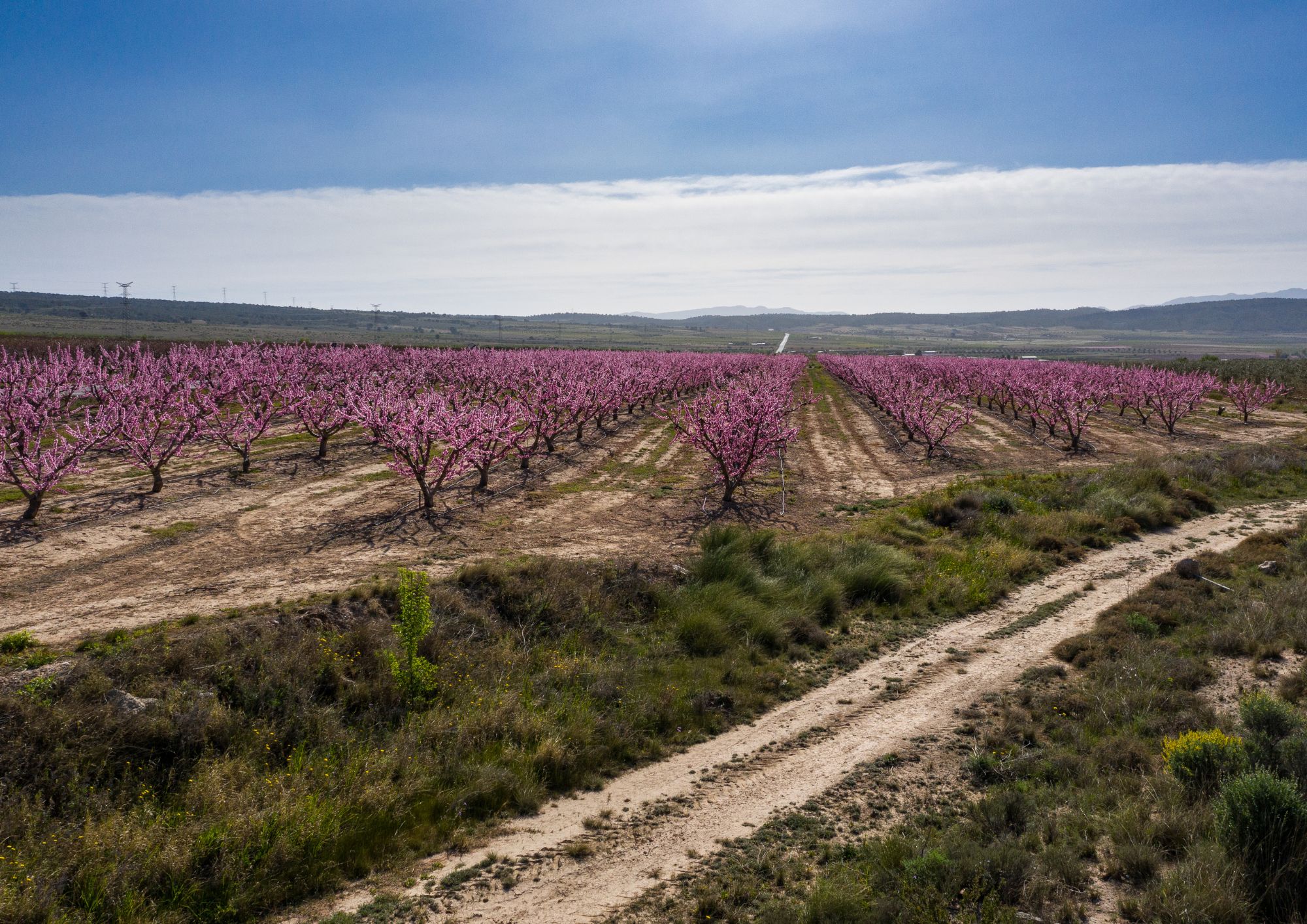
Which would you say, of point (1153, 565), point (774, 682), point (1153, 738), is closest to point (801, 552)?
point (774, 682)

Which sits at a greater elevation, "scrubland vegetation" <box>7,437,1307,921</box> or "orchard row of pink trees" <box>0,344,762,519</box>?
"orchard row of pink trees" <box>0,344,762,519</box>

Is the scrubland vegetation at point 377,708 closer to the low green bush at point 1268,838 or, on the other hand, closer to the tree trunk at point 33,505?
the low green bush at point 1268,838

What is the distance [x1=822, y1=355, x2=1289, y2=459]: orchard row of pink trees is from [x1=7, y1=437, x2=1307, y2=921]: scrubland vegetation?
1719 cm

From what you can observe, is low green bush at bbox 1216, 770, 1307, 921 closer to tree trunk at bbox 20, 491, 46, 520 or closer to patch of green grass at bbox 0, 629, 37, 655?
patch of green grass at bbox 0, 629, 37, 655

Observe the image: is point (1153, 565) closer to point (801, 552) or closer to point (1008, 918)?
point (801, 552)

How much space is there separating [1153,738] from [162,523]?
1717 centimetres

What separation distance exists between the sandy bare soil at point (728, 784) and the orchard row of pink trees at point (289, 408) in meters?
10.5

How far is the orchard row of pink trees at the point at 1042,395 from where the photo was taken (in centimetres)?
2916

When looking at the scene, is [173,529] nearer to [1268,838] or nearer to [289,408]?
[289,408]

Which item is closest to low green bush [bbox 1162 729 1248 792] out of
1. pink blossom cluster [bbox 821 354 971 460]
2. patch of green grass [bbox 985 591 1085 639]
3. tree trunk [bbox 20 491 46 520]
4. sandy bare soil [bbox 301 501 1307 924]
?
sandy bare soil [bbox 301 501 1307 924]

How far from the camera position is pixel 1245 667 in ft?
30.7

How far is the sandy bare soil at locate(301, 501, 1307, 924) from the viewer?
19.0ft

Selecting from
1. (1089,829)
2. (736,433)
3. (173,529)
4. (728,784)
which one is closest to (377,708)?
(728,784)

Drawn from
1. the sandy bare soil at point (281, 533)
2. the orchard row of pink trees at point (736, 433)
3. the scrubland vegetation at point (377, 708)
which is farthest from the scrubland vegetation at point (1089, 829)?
the orchard row of pink trees at point (736, 433)
